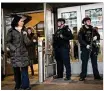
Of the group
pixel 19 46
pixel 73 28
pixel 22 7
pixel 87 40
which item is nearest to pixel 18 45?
pixel 19 46

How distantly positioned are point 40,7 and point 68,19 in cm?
80

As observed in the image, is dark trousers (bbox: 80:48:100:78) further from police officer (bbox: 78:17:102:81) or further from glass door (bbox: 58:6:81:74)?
glass door (bbox: 58:6:81:74)

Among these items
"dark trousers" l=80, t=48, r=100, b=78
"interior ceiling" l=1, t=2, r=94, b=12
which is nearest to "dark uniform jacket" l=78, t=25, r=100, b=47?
"dark trousers" l=80, t=48, r=100, b=78

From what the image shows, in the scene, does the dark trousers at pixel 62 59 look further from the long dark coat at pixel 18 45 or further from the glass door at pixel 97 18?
the long dark coat at pixel 18 45

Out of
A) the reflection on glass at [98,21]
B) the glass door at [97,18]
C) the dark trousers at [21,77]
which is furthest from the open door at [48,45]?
the dark trousers at [21,77]

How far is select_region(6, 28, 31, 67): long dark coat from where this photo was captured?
546 centimetres

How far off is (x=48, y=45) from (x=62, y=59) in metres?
0.69

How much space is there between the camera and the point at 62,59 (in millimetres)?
6863

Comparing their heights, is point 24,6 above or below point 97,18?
above

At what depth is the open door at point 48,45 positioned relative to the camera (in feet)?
23.7

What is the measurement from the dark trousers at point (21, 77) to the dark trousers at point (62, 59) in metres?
1.36

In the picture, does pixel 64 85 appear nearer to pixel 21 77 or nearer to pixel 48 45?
pixel 21 77

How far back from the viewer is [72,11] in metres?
7.67

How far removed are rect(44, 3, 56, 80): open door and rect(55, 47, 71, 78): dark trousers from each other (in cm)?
31
